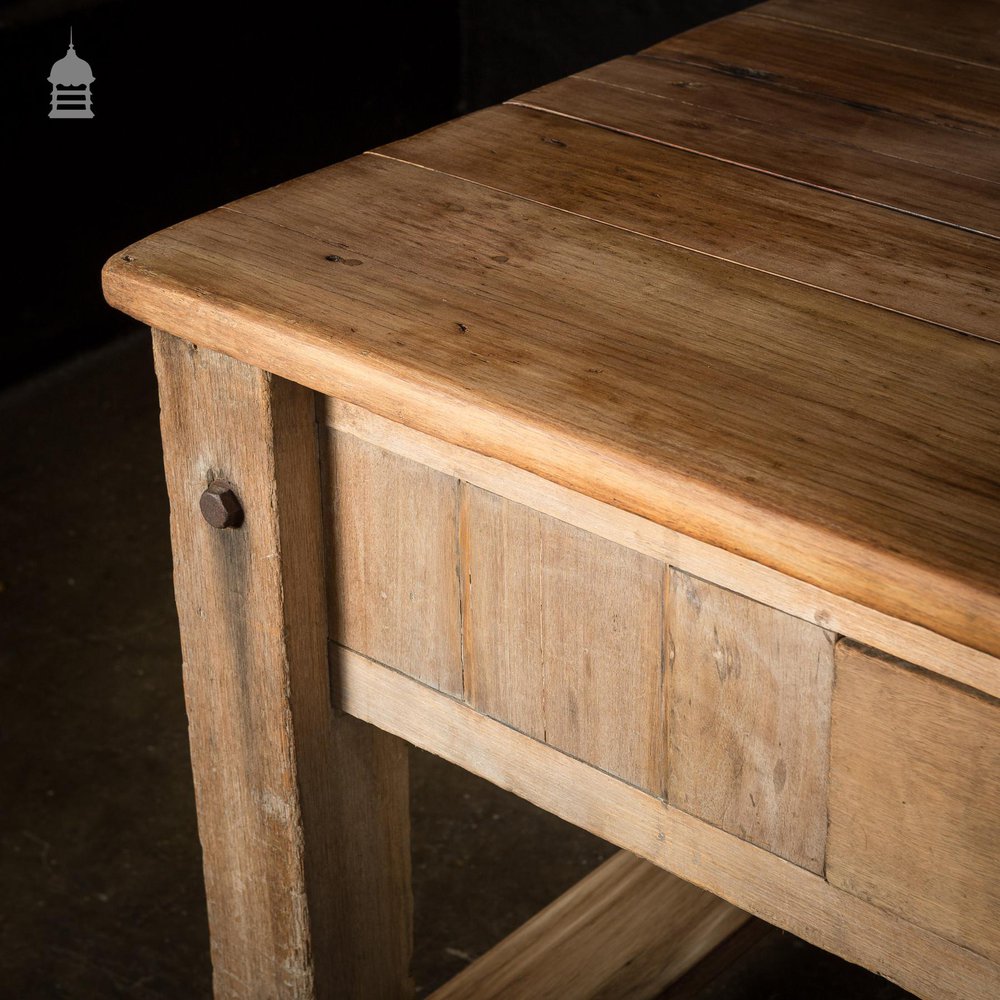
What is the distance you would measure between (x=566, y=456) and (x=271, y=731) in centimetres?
35

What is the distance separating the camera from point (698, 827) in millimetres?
780

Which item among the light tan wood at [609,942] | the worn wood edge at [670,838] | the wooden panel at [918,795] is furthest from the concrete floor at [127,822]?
the wooden panel at [918,795]

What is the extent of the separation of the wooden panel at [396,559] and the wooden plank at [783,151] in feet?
1.03

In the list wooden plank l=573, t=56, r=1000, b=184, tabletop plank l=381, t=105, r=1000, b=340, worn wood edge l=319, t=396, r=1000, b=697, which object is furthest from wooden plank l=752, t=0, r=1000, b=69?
worn wood edge l=319, t=396, r=1000, b=697

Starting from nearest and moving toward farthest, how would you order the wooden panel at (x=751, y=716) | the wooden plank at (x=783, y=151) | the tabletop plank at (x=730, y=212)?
the wooden panel at (x=751, y=716) < the tabletop plank at (x=730, y=212) < the wooden plank at (x=783, y=151)

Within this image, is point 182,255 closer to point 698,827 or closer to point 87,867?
point 698,827

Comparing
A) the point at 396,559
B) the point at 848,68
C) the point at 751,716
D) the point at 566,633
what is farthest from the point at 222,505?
the point at 848,68

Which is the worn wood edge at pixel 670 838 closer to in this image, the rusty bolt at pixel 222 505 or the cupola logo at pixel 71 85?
the rusty bolt at pixel 222 505

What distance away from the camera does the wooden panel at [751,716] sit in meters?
0.70

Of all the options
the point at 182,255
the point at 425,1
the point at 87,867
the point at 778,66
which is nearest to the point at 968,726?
the point at 182,255

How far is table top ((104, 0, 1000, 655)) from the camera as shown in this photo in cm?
62

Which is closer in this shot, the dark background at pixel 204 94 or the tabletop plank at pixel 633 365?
the tabletop plank at pixel 633 365

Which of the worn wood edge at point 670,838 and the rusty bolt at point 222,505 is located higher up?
the rusty bolt at point 222,505

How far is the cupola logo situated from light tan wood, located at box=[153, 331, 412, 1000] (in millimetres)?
1676
